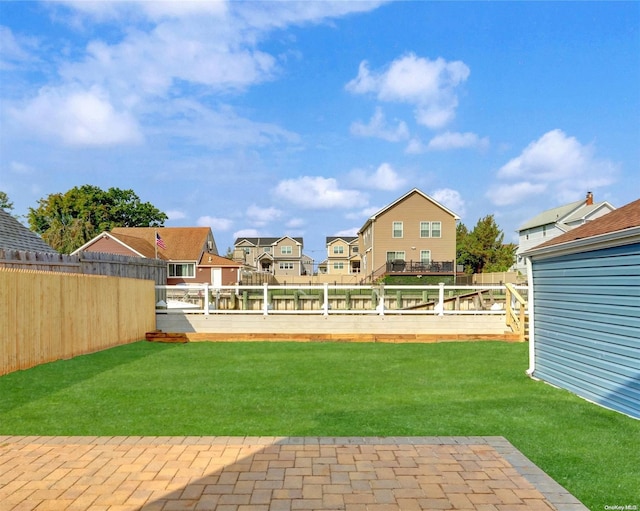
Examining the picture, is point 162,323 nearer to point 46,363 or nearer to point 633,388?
point 46,363

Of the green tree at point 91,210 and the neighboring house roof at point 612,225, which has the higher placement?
the green tree at point 91,210

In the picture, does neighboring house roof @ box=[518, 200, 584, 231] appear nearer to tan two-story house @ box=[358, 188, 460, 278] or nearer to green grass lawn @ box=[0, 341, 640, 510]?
tan two-story house @ box=[358, 188, 460, 278]

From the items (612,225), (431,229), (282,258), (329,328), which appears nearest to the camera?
(612,225)

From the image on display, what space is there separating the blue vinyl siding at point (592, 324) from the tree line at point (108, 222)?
4292 centimetres

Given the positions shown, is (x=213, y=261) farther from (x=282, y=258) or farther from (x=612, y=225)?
(x=612, y=225)

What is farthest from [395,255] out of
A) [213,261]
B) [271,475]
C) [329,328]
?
[271,475]

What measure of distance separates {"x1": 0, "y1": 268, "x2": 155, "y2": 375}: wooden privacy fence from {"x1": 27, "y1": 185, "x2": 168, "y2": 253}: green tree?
4035cm

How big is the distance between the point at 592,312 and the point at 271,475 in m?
4.97

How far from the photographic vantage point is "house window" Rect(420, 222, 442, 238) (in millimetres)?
37188

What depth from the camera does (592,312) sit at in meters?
5.89

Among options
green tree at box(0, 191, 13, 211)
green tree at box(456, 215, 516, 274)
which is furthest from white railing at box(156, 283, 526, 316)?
green tree at box(0, 191, 13, 211)

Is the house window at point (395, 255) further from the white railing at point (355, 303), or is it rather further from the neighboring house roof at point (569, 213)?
the neighboring house roof at point (569, 213)

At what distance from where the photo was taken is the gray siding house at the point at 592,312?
5.16m

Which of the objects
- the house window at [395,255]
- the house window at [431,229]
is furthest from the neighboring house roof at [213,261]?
the house window at [431,229]
